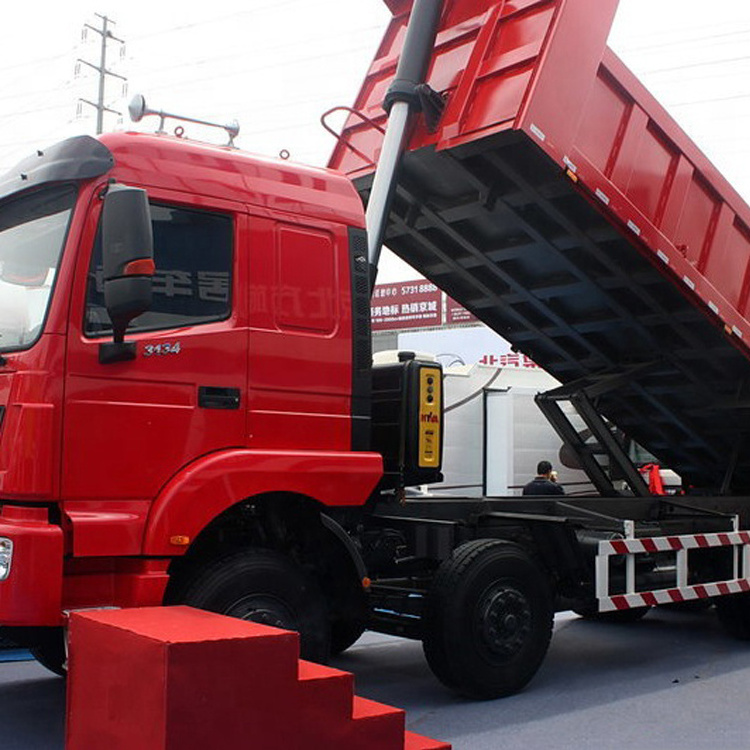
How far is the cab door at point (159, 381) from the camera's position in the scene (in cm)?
418

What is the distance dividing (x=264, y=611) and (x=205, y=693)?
1494 mm

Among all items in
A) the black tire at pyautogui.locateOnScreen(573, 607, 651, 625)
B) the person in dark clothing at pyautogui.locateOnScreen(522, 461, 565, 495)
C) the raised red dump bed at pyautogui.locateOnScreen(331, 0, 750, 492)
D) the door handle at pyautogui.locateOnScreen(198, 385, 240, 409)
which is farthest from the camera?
the black tire at pyautogui.locateOnScreen(573, 607, 651, 625)

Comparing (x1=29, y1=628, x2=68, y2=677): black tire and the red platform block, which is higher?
the red platform block

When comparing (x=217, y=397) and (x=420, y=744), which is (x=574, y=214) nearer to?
(x=217, y=397)

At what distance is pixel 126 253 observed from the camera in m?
Result: 3.96

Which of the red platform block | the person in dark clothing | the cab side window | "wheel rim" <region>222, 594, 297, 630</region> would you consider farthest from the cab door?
the person in dark clothing

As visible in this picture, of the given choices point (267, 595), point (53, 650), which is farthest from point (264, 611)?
point (53, 650)

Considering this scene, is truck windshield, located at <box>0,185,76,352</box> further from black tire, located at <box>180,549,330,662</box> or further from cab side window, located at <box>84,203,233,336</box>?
black tire, located at <box>180,549,330,662</box>

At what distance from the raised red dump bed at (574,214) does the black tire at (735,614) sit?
1176 millimetres

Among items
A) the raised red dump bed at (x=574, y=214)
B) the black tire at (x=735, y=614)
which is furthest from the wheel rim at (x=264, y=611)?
the black tire at (x=735, y=614)

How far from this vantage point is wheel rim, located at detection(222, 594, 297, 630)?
4.41 meters

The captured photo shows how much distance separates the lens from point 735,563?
6.90 metres

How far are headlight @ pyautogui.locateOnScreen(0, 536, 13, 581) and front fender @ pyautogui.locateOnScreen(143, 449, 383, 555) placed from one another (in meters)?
0.54

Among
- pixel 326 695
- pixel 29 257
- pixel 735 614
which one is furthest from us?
pixel 735 614
